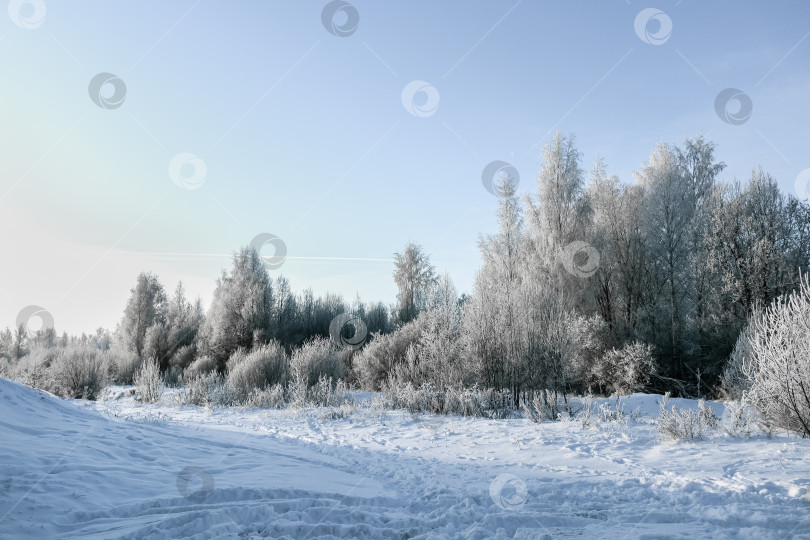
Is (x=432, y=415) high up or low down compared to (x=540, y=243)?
down

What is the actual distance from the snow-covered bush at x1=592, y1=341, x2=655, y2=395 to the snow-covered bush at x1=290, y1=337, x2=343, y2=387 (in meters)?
8.95

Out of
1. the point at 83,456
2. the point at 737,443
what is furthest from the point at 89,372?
the point at 737,443

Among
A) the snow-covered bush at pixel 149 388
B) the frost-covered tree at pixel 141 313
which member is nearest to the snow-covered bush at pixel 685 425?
the snow-covered bush at pixel 149 388

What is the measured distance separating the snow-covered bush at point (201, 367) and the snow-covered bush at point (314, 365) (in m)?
7.12

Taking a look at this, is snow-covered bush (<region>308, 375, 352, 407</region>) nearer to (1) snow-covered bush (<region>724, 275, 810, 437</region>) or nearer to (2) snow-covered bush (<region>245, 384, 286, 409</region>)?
(2) snow-covered bush (<region>245, 384, 286, 409</region>)

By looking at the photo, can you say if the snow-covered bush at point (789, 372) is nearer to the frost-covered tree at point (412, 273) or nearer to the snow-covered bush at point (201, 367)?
the snow-covered bush at point (201, 367)

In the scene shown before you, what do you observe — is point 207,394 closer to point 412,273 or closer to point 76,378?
point 76,378

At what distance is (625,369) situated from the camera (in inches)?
571

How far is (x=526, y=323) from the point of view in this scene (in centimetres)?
1118

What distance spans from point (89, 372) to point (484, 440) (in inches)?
596

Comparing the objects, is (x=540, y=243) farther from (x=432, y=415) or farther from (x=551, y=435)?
(x=551, y=435)

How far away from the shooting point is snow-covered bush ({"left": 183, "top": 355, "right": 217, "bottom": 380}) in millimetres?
19875

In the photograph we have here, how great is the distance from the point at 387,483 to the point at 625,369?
11925mm

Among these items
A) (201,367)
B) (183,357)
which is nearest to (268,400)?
(201,367)
